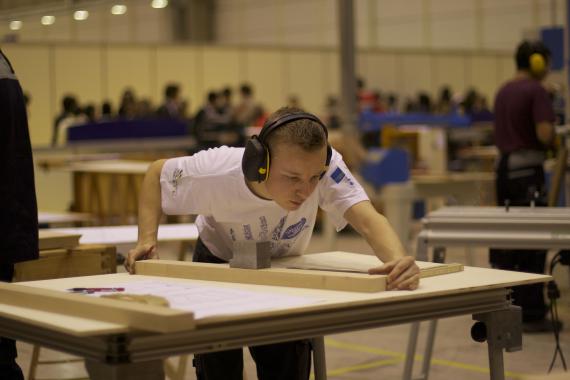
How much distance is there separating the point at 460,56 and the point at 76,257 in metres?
19.2

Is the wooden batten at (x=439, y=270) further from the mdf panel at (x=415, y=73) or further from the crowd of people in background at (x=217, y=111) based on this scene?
the mdf panel at (x=415, y=73)

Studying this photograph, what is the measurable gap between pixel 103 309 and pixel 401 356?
345 cm

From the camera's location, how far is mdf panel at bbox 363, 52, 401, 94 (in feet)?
70.1

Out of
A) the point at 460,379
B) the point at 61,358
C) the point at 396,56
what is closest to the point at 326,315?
the point at 460,379

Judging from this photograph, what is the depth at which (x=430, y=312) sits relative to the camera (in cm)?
239

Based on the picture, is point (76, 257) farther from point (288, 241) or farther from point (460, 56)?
point (460, 56)

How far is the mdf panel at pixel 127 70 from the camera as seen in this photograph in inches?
712

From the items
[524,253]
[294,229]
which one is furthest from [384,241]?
[524,253]

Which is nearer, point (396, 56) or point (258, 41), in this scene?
point (396, 56)

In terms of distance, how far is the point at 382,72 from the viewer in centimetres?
2164

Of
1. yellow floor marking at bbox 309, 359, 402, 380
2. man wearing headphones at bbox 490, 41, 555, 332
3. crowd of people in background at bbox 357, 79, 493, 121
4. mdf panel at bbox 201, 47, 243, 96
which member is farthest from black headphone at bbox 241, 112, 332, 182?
mdf panel at bbox 201, 47, 243, 96

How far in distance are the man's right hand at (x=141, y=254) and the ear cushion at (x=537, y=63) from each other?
3.66 metres

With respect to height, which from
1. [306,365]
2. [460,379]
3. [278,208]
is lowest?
[460,379]

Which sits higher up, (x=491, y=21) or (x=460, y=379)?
(x=491, y=21)
